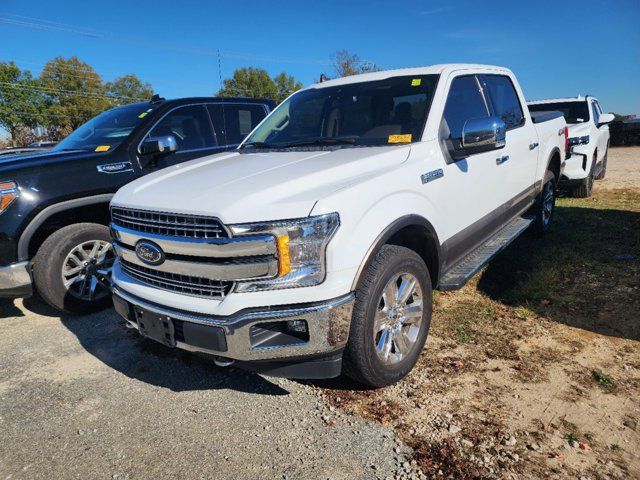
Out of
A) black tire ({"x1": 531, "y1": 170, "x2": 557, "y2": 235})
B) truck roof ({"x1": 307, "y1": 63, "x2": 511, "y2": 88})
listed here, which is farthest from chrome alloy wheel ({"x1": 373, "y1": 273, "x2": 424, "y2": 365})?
black tire ({"x1": 531, "y1": 170, "x2": 557, "y2": 235})

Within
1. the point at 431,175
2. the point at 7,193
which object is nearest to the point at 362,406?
the point at 431,175

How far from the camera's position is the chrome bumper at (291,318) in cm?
221

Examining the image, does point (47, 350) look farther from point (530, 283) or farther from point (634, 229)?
point (634, 229)

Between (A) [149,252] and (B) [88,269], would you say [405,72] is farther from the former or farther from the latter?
(B) [88,269]

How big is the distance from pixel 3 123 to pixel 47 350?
51.5 meters

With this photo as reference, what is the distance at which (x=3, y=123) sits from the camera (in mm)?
44188

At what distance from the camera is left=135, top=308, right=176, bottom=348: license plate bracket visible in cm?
244

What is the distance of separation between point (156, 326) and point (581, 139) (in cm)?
788

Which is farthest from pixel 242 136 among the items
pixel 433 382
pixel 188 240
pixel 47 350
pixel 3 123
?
pixel 3 123

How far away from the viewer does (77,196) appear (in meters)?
3.98

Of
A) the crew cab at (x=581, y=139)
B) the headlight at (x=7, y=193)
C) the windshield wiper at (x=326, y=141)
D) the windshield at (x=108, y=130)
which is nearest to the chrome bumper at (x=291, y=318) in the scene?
the windshield wiper at (x=326, y=141)

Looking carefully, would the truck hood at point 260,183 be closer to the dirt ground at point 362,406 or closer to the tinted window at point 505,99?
the dirt ground at point 362,406

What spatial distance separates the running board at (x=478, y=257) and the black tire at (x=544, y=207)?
638mm

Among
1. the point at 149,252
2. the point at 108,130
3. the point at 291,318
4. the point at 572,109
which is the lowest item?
the point at 291,318
